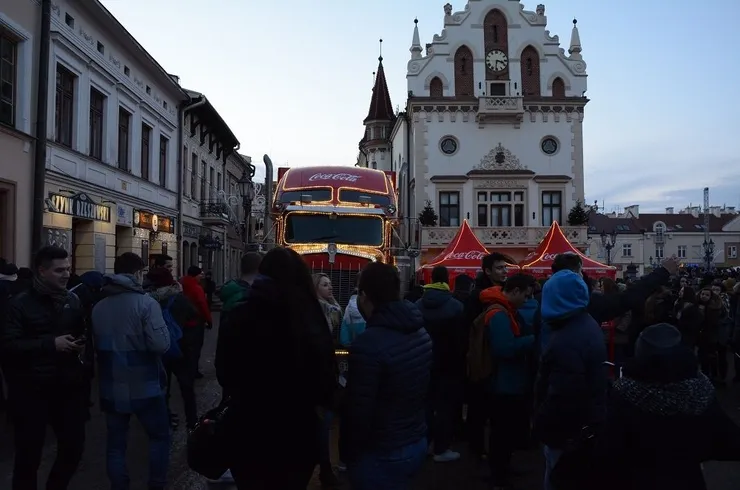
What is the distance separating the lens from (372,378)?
135 inches

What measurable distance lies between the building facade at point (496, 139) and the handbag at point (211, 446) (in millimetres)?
31821

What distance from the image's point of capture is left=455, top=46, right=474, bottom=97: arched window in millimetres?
36719

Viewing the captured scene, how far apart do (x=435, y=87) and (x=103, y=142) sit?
20.9 m

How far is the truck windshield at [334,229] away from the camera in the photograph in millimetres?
14062

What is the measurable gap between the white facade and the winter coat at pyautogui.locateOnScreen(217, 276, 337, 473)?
3204 cm

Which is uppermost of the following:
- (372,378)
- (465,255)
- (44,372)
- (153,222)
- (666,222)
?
(666,222)

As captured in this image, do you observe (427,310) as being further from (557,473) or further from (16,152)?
(16,152)

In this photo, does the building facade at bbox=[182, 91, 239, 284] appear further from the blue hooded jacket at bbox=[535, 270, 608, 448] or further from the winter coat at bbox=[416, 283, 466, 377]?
the blue hooded jacket at bbox=[535, 270, 608, 448]

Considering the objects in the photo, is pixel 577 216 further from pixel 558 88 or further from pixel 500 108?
pixel 558 88

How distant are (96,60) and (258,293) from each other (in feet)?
57.6

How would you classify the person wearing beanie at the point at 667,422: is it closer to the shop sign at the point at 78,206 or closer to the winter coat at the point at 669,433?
the winter coat at the point at 669,433

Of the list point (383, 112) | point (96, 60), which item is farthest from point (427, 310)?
point (383, 112)

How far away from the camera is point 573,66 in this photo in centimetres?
3681

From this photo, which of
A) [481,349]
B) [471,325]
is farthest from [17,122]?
[481,349]
